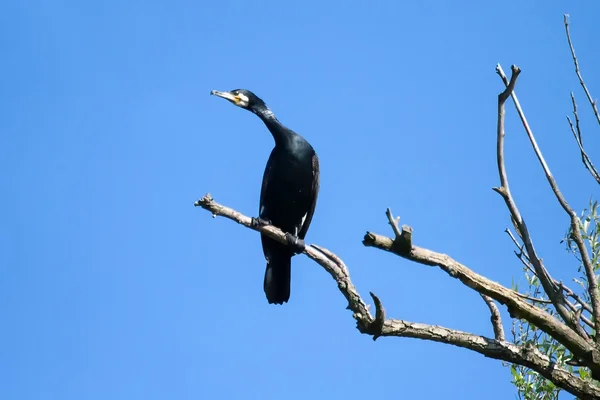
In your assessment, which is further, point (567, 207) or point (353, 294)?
Answer: point (353, 294)

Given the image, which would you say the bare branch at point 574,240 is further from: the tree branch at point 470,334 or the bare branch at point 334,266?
the bare branch at point 334,266

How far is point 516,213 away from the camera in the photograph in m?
3.02

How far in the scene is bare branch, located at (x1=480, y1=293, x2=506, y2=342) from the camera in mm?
3436

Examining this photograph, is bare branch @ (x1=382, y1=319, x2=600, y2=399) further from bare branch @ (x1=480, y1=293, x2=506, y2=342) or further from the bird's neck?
the bird's neck

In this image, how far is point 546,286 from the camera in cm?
313

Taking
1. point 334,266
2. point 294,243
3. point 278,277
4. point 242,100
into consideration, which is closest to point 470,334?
point 334,266

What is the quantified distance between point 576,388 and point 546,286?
43 cm

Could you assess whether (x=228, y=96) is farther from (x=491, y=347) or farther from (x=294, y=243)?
(x=491, y=347)

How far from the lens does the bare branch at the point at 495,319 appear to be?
3436 mm

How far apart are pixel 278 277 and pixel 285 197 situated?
0.60 meters

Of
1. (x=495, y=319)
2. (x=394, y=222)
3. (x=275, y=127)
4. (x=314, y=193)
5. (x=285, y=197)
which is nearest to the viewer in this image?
(x=394, y=222)

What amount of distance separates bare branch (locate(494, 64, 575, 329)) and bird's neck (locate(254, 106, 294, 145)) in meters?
3.05

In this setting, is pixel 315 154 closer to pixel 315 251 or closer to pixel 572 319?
pixel 315 251

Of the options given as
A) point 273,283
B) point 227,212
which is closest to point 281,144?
point 273,283
